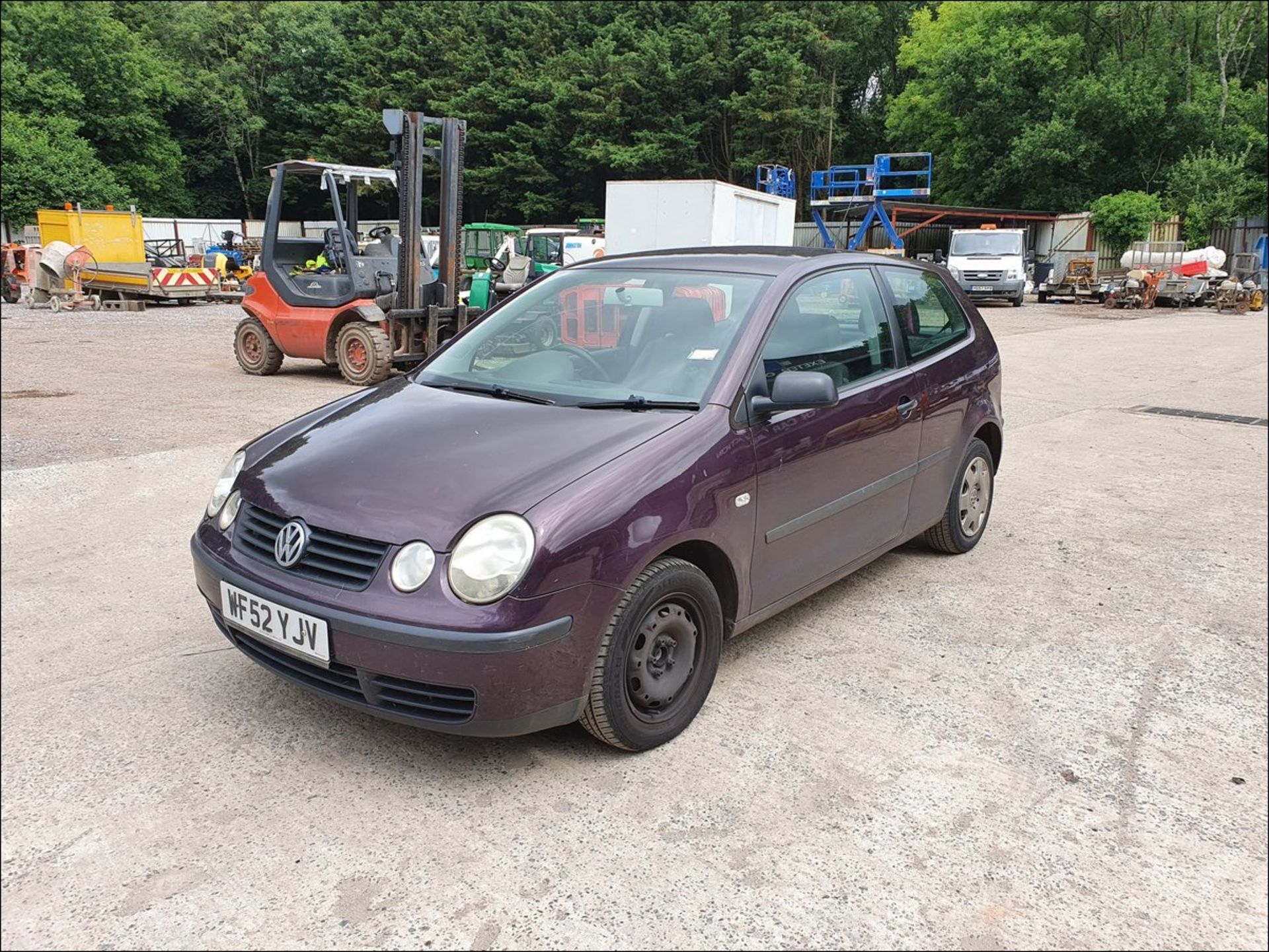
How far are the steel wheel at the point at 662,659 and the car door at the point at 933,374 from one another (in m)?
A: 1.65

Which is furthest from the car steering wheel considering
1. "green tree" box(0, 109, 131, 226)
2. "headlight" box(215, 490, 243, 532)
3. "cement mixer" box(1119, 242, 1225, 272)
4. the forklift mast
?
"green tree" box(0, 109, 131, 226)

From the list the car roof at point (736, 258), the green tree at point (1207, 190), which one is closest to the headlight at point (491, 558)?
the car roof at point (736, 258)

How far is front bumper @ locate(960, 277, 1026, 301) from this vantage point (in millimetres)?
26516

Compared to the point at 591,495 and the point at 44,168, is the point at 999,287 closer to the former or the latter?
the point at 591,495

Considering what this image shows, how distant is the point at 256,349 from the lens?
11.6 metres

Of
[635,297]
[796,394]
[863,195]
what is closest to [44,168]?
[863,195]

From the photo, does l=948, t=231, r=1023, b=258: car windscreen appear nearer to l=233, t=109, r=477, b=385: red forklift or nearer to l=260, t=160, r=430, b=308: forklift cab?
l=233, t=109, r=477, b=385: red forklift

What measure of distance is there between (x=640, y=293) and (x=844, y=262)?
93 centimetres

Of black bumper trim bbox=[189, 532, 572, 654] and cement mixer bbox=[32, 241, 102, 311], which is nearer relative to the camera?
black bumper trim bbox=[189, 532, 572, 654]

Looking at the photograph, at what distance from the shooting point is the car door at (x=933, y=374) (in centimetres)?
426

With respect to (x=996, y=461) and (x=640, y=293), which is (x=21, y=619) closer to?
(x=640, y=293)

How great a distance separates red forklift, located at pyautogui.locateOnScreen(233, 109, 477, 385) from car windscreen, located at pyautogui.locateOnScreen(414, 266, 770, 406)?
6.83 metres

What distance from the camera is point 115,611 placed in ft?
13.0

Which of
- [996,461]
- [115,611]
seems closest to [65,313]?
[115,611]
